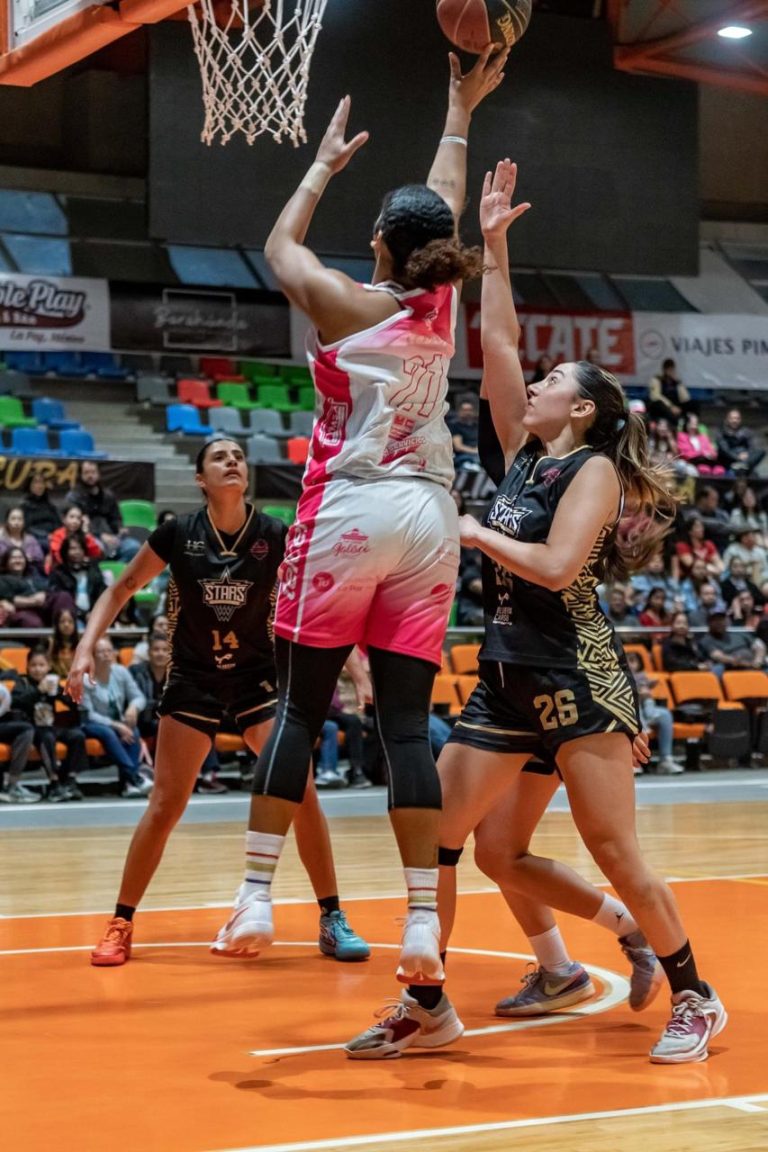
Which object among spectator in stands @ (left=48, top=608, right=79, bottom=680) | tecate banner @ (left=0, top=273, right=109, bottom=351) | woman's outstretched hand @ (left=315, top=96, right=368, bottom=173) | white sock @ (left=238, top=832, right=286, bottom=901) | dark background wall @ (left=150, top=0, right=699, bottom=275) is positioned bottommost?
white sock @ (left=238, top=832, right=286, bottom=901)

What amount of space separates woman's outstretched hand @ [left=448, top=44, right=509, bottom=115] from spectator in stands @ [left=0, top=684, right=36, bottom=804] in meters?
7.94

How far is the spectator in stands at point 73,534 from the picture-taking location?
1370 cm

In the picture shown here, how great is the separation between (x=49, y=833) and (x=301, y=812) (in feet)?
15.4

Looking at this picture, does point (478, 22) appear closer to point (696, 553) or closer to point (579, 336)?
point (696, 553)

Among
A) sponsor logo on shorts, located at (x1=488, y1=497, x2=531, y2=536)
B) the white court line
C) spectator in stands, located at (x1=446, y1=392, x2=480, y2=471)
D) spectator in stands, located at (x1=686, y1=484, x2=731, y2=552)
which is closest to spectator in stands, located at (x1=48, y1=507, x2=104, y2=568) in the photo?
spectator in stands, located at (x1=446, y1=392, x2=480, y2=471)

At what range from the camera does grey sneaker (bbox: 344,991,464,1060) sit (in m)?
4.05

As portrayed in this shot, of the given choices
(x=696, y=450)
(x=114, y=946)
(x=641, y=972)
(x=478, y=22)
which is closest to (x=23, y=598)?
(x=114, y=946)

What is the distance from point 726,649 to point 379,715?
12.2 meters

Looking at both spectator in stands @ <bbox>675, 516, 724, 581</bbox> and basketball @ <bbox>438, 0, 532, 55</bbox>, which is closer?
basketball @ <bbox>438, 0, 532, 55</bbox>

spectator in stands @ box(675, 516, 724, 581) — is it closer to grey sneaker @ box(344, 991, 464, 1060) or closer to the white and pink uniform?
grey sneaker @ box(344, 991, 464, 1060)

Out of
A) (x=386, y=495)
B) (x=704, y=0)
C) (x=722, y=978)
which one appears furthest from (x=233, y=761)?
(x=704, y=0)

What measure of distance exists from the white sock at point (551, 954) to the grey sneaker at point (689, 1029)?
603mm

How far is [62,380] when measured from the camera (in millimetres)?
19406

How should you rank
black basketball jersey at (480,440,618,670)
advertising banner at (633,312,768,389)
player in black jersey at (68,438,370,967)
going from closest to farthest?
black basketball jersey at (480,440,618,670) < player in black jersey at (68,438,370,967) < advertising banner at (633,312,768,389)
